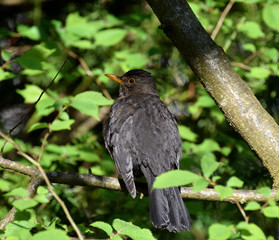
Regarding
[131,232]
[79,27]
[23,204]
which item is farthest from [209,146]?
[23,204]

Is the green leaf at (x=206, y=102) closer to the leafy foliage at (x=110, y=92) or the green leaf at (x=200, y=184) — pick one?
the leafy foliage at (x=110, y=92)

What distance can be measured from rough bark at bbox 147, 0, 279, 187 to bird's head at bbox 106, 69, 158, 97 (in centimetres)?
139

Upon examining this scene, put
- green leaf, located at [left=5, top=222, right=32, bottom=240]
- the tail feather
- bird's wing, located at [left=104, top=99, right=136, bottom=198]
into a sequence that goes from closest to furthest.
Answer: green leaf, located at [left=5, top=222, right=32, bottom=240]
the tail feather
bird's wing, located at [left=104, top=99, right=136, bottom=198]

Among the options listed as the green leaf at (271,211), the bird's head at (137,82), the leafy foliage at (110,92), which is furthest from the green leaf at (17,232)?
the bird's head at (137,82)

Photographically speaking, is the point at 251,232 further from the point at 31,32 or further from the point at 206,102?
the point at 31,32

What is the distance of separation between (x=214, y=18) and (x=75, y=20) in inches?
56.7

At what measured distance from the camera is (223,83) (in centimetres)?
254

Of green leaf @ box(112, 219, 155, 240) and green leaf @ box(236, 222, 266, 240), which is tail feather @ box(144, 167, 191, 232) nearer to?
green leaf @ box(112, 219, 155, 240)

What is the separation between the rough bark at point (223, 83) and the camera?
2.49 m

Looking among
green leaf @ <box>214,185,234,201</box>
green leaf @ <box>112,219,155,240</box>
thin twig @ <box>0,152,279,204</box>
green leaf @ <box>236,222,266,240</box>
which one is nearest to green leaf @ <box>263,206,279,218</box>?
green leaf @ <box>236,222,266,240</box>

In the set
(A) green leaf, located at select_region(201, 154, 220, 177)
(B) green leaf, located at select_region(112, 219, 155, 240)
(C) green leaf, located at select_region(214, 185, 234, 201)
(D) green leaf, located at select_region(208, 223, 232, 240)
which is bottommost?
(B) green leaf, located at select_region(112, 219, 155, 240)

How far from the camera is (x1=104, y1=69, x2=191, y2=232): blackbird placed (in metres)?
2.73

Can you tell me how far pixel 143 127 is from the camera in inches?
126

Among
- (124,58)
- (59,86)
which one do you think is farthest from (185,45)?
(59,86)
